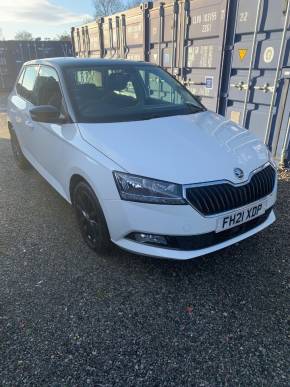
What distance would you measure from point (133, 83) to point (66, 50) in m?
15.4

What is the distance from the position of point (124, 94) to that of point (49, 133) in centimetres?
91

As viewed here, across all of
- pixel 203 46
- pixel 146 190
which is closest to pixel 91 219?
pixel 146 190

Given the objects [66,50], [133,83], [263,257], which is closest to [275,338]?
[263,257]

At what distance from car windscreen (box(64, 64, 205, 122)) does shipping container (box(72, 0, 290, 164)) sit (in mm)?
1574

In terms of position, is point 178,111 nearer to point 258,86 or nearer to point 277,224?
point 277,224

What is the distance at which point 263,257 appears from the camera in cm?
284

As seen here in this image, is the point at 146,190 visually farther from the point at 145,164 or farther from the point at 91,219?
the point at 91,219

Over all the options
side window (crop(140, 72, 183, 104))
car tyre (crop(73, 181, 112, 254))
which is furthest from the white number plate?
side window (crop(140, 72, 183, 104))

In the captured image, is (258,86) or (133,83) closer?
(133,83)

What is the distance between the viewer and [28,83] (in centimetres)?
435

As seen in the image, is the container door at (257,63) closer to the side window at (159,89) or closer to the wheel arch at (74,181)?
the side window at (159,89)

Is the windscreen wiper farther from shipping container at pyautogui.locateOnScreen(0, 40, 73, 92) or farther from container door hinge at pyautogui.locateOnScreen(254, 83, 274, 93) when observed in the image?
shipping container at pyautogui.locateOnScreen(0, 40, 73, 92)

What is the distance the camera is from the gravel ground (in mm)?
1842

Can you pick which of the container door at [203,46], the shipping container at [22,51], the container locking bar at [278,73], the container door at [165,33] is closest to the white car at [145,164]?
the container locking bar at [278,73]
